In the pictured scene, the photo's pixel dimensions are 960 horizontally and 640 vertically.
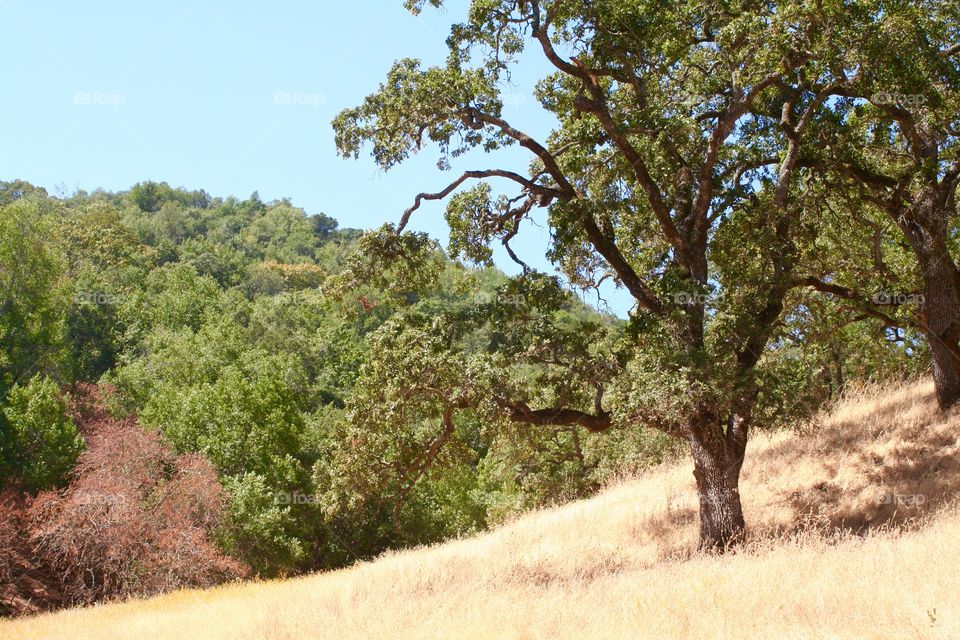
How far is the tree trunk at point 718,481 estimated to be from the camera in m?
12.2

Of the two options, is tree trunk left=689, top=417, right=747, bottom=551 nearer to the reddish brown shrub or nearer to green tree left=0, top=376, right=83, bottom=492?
the reddish brown shrub

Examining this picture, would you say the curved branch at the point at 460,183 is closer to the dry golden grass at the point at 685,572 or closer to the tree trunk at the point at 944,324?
the dry golden grass at the point at 685,572

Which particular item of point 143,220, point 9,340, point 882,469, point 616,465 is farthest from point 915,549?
point 143,220

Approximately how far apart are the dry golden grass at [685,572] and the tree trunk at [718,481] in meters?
0.54

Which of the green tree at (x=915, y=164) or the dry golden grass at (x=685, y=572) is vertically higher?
the green tree at (x=915, y=164)

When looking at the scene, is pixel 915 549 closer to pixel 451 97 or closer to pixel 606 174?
pixel 606 174

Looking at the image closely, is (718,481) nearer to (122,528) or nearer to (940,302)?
(940,302)

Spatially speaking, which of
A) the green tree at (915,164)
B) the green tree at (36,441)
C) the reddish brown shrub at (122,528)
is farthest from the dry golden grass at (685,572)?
the green tree at (36,441)

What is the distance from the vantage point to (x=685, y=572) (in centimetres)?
1044

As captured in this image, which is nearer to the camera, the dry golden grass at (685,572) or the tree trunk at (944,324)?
the dry golden grass at (685,572)

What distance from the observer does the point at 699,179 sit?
12719 millimetres

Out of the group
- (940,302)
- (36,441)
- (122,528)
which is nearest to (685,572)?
(940,302)

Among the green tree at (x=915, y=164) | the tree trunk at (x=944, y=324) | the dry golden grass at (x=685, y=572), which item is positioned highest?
the green tree at (x=915, y=164)

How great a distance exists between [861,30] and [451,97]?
5750 mm
